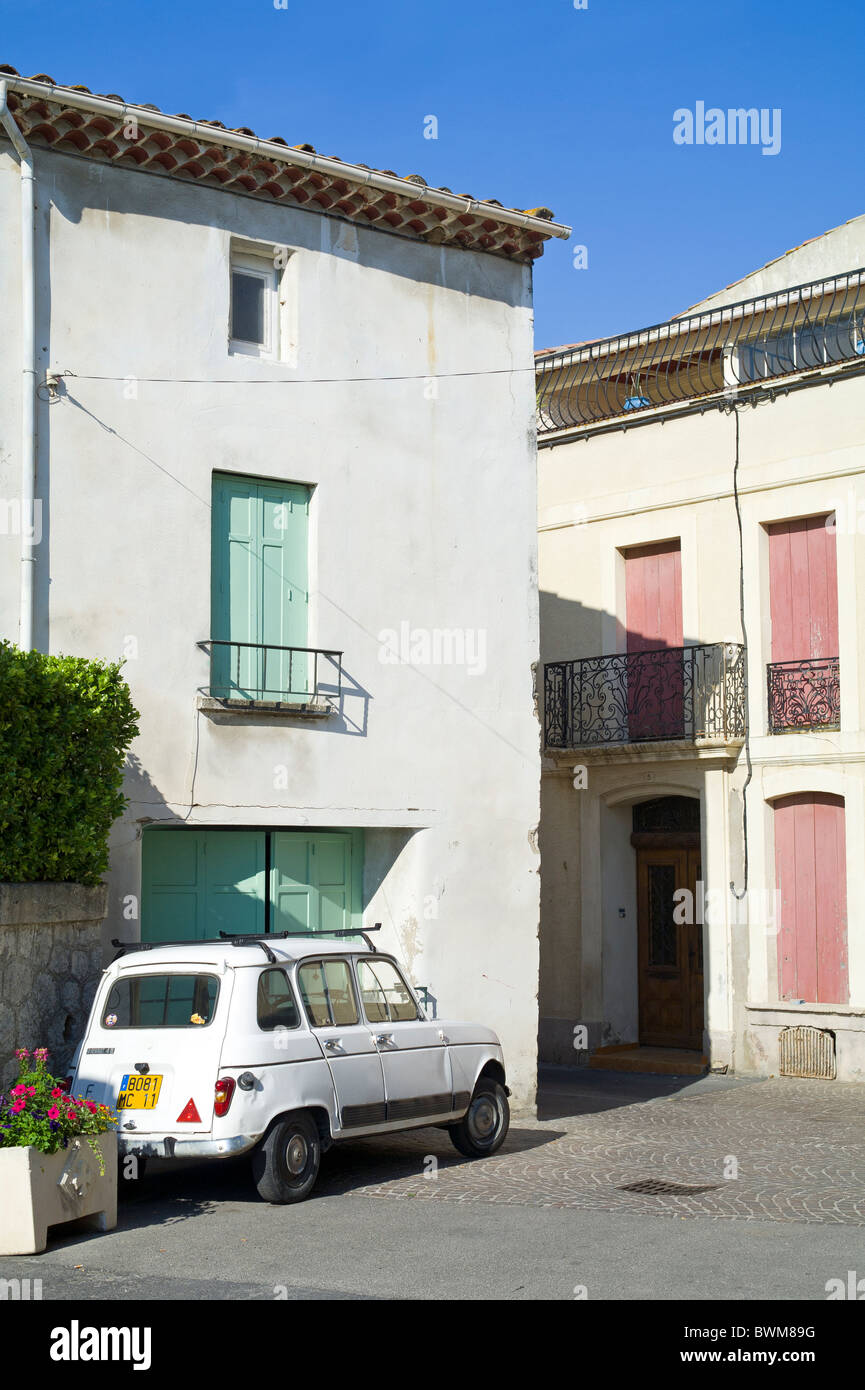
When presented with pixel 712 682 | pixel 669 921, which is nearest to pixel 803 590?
pixel 712 682

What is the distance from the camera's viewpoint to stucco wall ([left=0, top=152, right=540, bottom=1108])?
12234mm

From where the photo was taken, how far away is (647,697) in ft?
64.4

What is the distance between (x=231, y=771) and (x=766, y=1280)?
645cm

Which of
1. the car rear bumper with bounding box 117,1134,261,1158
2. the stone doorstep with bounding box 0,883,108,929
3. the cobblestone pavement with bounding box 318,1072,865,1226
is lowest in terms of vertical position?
the cobblestone pavement with bounding box 318,1072,865,1226

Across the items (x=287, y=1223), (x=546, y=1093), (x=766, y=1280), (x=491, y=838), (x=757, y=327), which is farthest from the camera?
(x=757, y=327)

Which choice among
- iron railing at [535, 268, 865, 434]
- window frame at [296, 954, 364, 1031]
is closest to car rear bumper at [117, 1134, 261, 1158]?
window frame at [296, 954, 364, 1031]

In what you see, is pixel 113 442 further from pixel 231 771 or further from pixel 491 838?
pixel 491 838

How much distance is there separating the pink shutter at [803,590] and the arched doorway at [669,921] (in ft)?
8.68

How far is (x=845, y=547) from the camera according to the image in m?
17.7

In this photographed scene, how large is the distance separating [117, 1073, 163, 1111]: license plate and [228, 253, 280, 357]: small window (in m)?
6.58

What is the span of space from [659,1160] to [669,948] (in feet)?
25.4

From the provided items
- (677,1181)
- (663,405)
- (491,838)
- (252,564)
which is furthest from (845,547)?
(677,1181)

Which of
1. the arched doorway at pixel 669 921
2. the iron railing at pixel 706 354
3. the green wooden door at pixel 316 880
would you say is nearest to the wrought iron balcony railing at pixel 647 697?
the arched doorway at pixel 669 921

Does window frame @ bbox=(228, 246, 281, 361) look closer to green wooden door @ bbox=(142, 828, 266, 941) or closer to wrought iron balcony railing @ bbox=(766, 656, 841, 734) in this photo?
green wooden door @ bbox=(142, 828, 266, 941)
